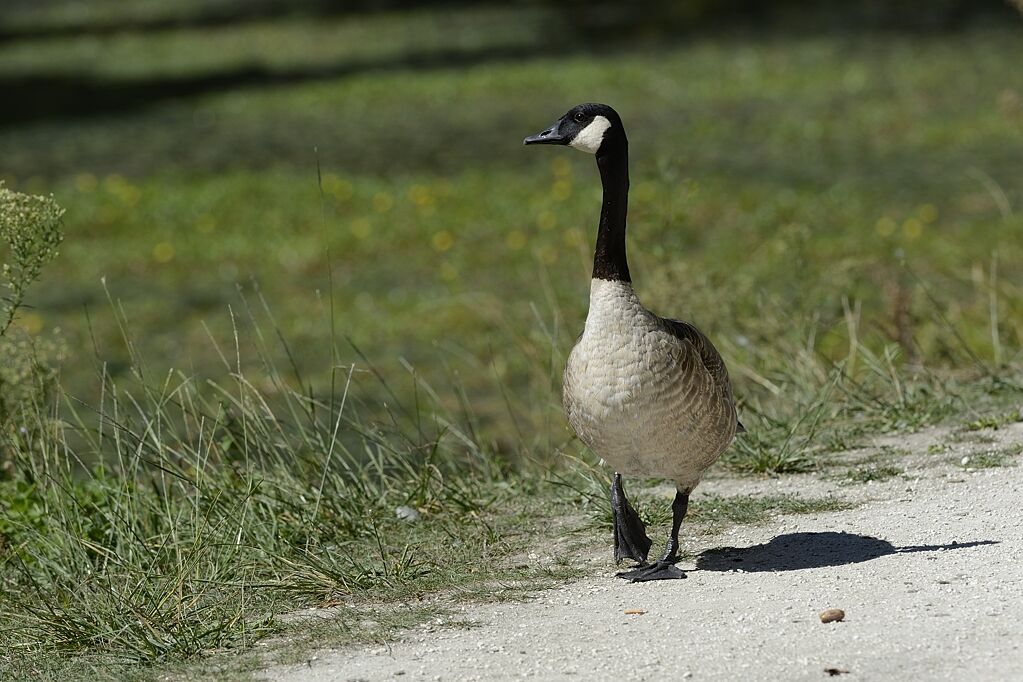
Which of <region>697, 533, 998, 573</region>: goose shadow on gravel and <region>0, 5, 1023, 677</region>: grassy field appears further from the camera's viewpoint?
<region>0, 5, 1023, 677</region>: grassy field

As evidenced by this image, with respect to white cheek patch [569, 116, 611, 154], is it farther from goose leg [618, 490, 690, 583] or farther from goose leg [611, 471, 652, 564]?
goose leg [618, 490, 690, 583]

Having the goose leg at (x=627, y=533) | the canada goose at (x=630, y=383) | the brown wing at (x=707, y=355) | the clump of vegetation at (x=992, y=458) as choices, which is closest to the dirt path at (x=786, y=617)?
the goose leg at (x=627, y=533)

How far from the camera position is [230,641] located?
4.77 m

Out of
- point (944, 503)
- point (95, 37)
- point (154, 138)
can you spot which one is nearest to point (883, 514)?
point (944, 503)

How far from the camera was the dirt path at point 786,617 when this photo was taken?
13.8 ft

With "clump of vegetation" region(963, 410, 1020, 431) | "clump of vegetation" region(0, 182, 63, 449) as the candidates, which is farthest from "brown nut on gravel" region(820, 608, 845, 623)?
"clump of vegetation" region(0, 182, 63, 449)

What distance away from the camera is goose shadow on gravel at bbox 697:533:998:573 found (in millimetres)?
5035

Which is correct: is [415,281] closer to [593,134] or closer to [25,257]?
[25,257]

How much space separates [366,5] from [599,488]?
101ft

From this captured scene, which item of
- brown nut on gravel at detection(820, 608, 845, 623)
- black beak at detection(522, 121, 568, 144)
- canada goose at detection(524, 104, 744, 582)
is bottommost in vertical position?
brown nut on gravel at detection(820, 608, 845, 623)

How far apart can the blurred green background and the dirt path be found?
1.47m

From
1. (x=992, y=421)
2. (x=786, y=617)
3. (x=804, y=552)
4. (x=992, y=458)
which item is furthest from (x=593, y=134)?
(x=992, y=421)

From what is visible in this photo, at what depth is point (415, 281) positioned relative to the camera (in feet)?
41.7

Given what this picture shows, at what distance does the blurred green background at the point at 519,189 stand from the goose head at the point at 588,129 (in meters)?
0.82
